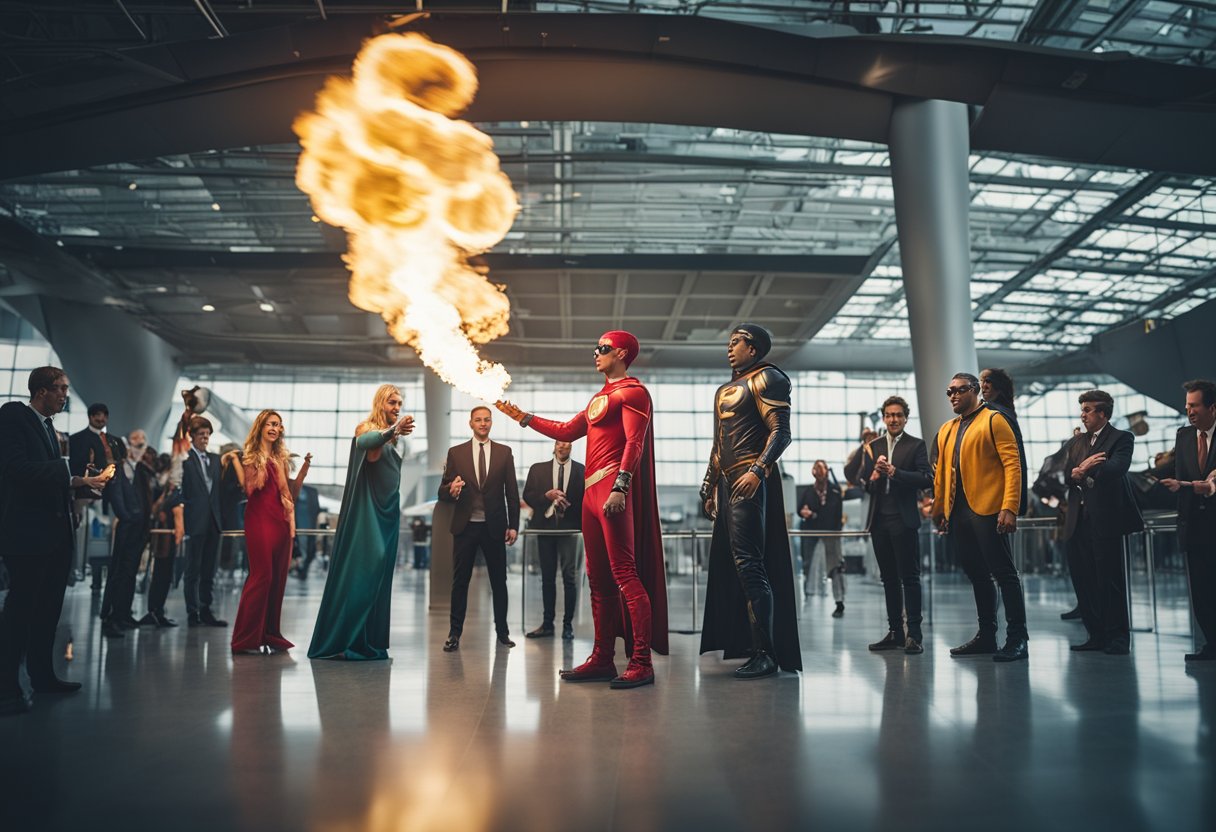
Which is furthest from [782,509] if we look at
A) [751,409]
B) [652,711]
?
[652,711]

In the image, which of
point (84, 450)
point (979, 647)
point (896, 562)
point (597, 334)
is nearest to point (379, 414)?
point (84, 450)

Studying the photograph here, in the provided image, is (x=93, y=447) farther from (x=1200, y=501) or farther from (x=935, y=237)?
(x=935, y=237)

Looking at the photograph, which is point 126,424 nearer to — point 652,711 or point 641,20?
point 641,20

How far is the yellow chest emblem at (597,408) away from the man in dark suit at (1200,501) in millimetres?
3776

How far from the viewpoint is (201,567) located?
8.65 m

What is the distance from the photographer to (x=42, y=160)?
13.7 metres

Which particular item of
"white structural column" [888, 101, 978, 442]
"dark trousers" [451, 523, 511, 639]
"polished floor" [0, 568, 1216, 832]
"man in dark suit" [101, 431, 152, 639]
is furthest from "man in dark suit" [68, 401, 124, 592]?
"white structural column" [888, 101, 978, 442]

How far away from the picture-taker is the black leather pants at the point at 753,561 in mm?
5289

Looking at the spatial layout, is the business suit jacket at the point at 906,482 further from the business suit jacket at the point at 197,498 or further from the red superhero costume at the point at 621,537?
the business suit jacket at the point at 197,498

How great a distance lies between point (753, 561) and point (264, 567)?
3.50m

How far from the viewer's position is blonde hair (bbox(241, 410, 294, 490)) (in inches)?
260

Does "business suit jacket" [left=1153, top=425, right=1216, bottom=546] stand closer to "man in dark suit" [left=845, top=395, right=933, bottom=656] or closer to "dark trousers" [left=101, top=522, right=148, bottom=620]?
"man in dark suit" [left=845, top=395, right=933, bottom=656]

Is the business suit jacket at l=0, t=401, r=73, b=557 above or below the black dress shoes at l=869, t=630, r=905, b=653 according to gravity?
above

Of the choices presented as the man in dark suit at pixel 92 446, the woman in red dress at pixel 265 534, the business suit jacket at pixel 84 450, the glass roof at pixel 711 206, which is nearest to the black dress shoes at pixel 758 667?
the woman in red dress at pixel 265 534
